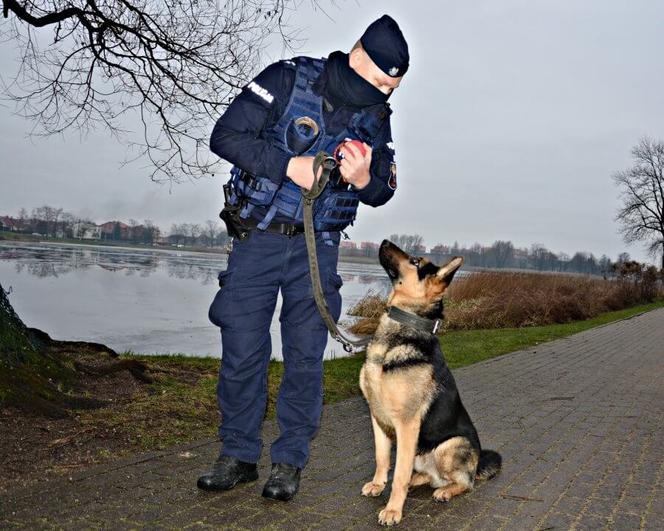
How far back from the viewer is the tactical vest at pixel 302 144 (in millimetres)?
3273

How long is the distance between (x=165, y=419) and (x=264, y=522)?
2010 millimetres

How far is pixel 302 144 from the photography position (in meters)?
3.27

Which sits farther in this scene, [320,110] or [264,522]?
[320,110]

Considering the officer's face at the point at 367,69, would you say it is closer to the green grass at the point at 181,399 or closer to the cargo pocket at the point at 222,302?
the cargo pocket at the point at 222,302

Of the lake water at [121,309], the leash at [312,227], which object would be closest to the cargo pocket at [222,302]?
the leash at [312,227]

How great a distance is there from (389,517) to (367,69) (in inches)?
95.6

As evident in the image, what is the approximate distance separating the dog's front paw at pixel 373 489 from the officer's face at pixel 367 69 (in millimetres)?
2343

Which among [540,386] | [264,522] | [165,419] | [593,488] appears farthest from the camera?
[540,386]

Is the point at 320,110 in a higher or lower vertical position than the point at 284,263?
higher

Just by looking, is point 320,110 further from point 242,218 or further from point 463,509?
point 463,509

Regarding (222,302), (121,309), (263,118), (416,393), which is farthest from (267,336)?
(121,309)

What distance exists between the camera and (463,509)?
3.51m

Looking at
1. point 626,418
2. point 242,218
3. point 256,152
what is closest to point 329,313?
point 242,218

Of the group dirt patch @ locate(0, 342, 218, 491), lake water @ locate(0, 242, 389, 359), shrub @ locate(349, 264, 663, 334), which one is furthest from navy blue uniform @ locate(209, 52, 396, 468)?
shrub @ locate(349, 264, 663, 334)
